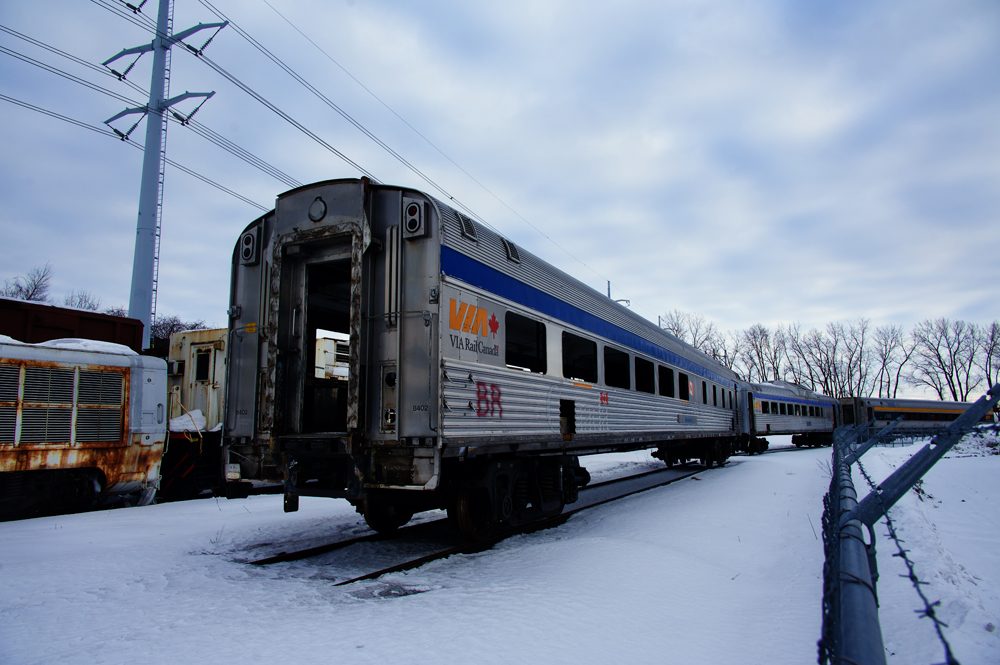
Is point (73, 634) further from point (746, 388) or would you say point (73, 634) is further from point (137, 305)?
point (746, 388)

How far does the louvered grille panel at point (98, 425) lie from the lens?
9094mm

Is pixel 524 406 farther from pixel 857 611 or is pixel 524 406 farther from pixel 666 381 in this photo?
pixel 666 381

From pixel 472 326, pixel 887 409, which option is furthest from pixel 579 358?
pixel 887 409

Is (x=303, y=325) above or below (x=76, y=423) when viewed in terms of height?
above

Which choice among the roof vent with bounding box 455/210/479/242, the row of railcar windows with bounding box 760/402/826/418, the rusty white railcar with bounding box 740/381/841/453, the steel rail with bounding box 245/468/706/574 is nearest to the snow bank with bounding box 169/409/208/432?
the steel rail with bounding box 245/468/706/574

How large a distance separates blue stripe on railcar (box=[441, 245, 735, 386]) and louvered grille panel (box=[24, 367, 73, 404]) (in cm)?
714

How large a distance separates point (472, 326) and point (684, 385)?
375 inches

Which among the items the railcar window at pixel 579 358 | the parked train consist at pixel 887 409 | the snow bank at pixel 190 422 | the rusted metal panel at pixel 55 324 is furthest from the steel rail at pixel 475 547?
the parked train consist at pixel 887 409

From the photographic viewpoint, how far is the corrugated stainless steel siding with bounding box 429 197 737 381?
622 centimetres

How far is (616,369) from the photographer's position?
32.9 ft

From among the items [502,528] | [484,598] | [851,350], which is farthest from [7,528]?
[851,350]

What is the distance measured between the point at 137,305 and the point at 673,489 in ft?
53.3

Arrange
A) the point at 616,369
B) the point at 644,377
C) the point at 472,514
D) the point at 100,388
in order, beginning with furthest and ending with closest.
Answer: the point at 644,377, the point at 616,369, the point at 100,388, the point at 472,514

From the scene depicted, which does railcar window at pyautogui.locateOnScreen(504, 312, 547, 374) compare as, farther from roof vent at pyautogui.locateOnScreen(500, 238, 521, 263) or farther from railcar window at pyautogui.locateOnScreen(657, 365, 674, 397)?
railcar window at pyautogui.locateOnScreen(657, 365, 674, 397)
